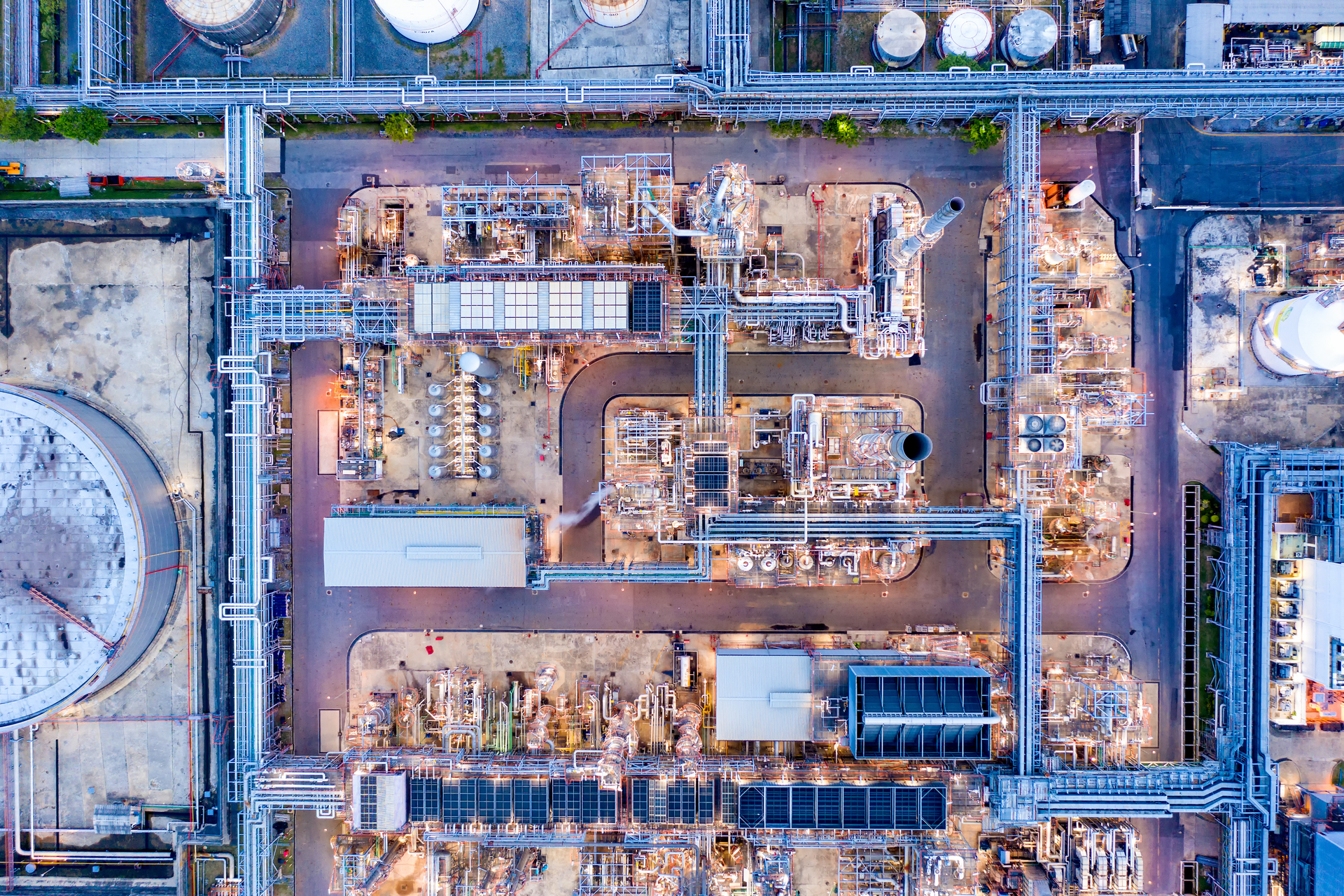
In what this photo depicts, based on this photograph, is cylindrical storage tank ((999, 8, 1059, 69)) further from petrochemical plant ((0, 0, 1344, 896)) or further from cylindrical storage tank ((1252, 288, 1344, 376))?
cylindrical storage tank ((1252, 288, 1344, 376))

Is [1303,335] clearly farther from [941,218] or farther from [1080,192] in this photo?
[941,218]

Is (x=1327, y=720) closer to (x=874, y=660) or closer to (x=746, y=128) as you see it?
(x=874, y=660)

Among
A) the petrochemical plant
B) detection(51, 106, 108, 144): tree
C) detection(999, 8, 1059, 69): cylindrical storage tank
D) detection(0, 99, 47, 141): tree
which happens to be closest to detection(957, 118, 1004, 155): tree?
the petrochemical plant

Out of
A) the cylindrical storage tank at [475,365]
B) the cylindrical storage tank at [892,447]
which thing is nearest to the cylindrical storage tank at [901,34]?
the cylindrical storage tank at [892,447]

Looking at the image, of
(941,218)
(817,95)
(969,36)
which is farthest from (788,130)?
(941,218)

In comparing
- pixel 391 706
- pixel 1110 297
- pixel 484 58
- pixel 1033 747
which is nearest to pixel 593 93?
pixel 484 58

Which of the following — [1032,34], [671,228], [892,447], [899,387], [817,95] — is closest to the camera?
[892,447]
